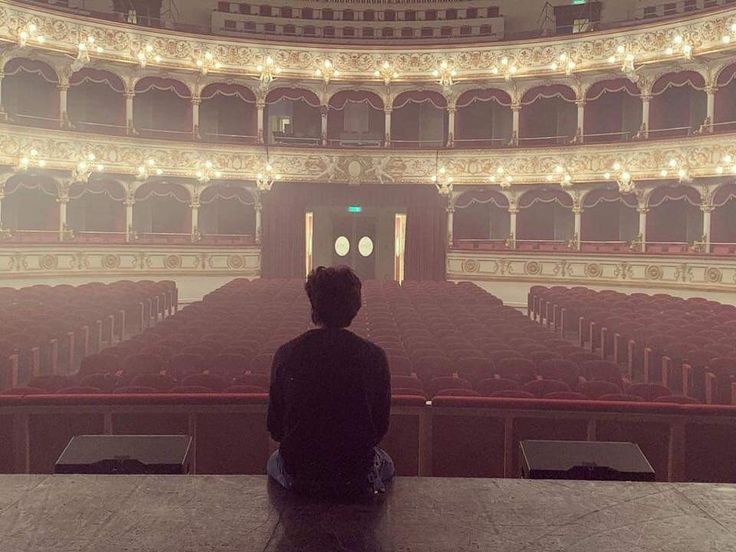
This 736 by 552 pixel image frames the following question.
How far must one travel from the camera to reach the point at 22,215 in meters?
20.0

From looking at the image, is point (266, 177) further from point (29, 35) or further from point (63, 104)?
point (29, 35)

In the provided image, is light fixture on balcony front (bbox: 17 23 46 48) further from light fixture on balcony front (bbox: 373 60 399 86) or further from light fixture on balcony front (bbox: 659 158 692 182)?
light fixture on balcony front (bbox: 659 158 692 182)

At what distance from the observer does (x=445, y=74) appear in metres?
A: 21.8

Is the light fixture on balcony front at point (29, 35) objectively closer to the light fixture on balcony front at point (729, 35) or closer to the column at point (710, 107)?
the light fixture on balcony front at point (729, 35)

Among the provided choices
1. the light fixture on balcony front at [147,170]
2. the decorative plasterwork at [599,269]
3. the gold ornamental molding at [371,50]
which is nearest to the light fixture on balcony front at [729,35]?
the gold ornamental molding at [371,50]

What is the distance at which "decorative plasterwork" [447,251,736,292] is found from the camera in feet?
56.5

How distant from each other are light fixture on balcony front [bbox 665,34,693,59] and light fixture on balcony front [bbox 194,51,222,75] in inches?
513

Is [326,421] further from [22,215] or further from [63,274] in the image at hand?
[22,215]

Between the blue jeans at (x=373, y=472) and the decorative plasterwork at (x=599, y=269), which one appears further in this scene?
the decorative plasterwork at (x=599, y=269)

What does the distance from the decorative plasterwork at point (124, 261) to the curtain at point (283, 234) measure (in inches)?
17.6

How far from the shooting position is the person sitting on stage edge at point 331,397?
8.79 ft

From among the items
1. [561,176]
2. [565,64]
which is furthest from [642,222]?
[565,64]

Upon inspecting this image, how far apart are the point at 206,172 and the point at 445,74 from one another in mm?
8074

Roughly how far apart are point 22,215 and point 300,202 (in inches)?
323
